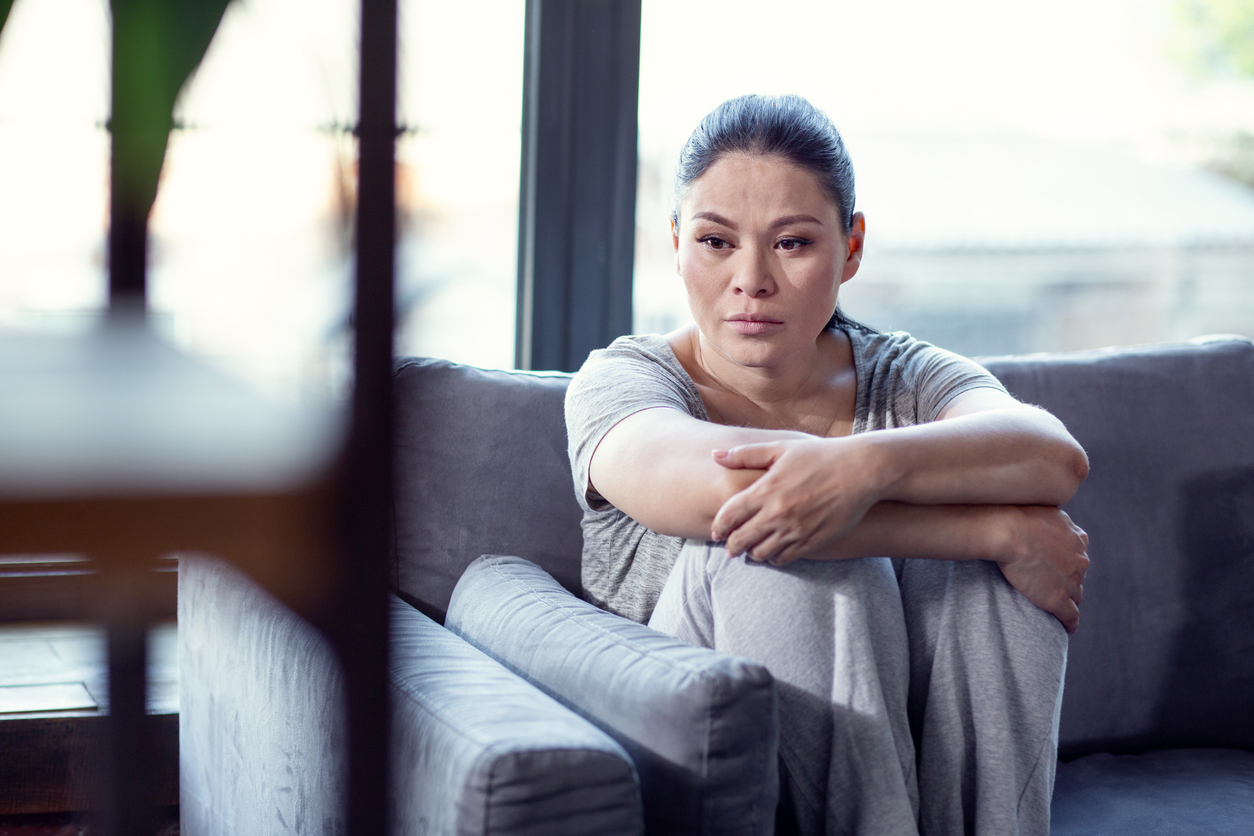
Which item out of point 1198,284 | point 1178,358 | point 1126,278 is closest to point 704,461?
point 1178,358

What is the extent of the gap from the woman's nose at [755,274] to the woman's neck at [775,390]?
13 cm

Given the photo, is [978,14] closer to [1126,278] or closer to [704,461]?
[1126,278]

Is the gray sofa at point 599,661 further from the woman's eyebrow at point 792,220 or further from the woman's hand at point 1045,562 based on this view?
the woman's eyebrow at point 792,220

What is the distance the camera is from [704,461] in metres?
1.06

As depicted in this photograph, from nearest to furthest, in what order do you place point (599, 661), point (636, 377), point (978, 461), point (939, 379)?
point (599, 661) < point (978, 461) < point (636, 377) < point (939, 379)

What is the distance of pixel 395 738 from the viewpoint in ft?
3.02

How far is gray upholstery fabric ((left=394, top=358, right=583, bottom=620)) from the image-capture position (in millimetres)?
1379

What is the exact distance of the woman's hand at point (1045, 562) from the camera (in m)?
1.08

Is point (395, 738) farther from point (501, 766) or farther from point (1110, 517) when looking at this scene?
point (1110, 517)

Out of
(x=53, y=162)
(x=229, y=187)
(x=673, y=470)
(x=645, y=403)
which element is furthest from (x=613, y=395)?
(x=53, y=162)

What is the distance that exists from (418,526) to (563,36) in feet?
3.16

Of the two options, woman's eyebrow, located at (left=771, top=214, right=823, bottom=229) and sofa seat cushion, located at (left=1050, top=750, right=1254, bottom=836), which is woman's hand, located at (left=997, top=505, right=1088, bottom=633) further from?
woman's eyebrow, located at (left=771, top=214, right=823, bottom=229)

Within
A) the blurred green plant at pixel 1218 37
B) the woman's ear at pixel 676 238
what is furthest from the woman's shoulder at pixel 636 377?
the blurred green plant at pixel 1218 37

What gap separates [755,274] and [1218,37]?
186 cm
